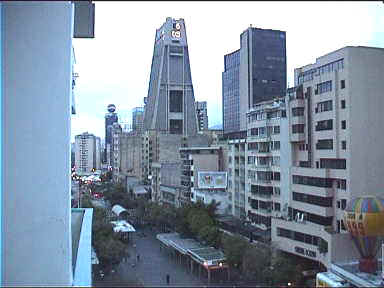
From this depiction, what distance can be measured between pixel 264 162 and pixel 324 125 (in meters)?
1.97

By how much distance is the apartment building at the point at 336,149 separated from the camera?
633 centimetres

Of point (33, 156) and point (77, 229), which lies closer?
point (33, 156)

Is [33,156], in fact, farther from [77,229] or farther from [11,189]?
[77,229]

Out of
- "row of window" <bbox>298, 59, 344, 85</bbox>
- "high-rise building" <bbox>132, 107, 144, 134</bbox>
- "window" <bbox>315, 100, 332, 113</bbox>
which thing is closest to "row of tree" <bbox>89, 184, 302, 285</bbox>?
"window" <bbox>315, 100, 332, 113</bbox>

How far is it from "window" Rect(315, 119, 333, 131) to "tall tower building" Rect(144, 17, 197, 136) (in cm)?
1508

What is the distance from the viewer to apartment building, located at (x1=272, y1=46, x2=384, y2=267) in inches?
249

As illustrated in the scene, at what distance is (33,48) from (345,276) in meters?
4.74

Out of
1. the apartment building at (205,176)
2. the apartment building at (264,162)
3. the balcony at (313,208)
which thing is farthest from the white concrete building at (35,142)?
the apartment building at (205,176)

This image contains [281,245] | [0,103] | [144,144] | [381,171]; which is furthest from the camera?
[144,144]

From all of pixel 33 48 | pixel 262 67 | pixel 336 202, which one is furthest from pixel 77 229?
pixel 262 67

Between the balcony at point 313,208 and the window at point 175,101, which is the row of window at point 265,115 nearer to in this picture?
the balcony at point 313,208

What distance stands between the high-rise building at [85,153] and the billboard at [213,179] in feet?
15.7

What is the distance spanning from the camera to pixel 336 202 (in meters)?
6.59

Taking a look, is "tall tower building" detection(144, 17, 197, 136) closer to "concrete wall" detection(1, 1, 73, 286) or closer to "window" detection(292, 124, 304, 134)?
"window" detection(292, 124, 304, 134)
